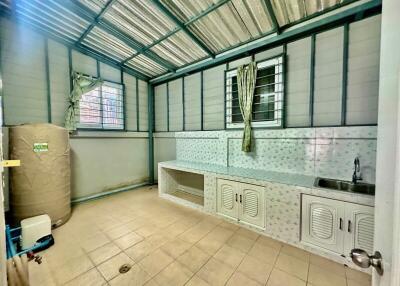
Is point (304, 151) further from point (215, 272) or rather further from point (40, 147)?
point (40, 147)

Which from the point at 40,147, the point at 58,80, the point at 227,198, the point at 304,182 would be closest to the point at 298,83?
the point at 304,182

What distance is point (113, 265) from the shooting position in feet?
6.07

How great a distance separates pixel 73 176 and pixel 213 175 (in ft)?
9.62

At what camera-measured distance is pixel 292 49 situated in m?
2.67

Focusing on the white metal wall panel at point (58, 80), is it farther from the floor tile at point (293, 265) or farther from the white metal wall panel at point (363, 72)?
the white metal wall panel at point (363, 72)

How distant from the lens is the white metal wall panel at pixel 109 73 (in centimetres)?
395

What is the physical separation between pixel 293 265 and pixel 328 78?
2.46 metres

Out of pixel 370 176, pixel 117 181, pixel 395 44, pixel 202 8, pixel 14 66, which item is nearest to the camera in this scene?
pixel 395 44

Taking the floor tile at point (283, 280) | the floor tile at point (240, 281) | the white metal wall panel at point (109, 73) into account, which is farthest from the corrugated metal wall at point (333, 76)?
the white metal wall panel at point (109, 73)

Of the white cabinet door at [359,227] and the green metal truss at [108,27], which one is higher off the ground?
the green metal truss at [108,27]

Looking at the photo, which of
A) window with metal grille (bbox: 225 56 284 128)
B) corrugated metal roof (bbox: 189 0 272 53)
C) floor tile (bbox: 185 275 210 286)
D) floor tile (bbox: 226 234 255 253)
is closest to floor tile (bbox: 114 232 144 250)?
floor tile (bbox: 185 275 210 286)

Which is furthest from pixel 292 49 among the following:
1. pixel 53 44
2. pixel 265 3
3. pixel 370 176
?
pixel 53 44

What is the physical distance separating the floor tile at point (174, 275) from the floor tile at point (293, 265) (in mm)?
975

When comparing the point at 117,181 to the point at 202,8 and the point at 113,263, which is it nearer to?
the point at 113,263
